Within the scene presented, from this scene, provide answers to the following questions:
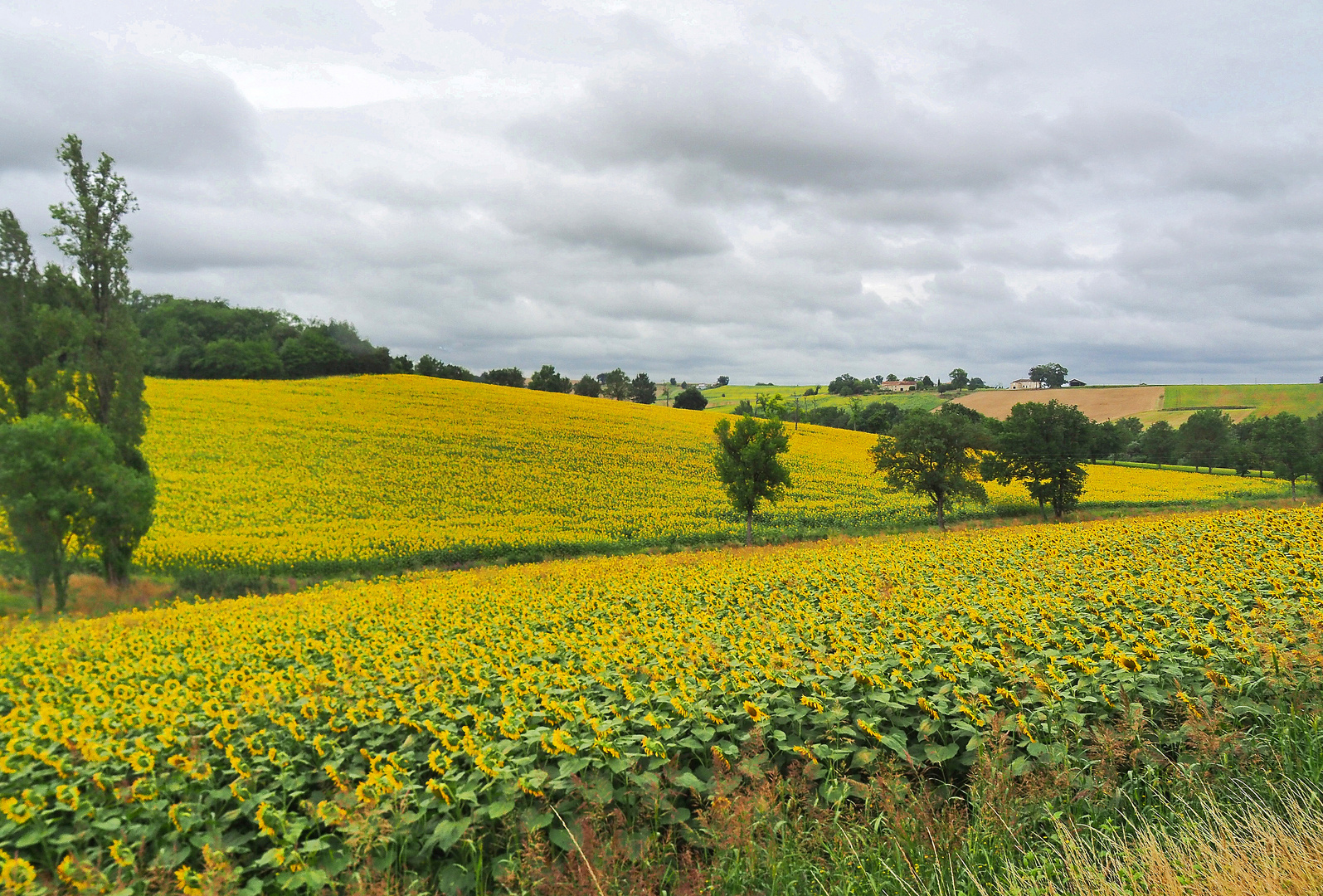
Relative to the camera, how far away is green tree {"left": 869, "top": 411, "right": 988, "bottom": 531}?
38562 millimetres

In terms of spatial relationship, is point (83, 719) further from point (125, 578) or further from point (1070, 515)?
point (1070, 515)

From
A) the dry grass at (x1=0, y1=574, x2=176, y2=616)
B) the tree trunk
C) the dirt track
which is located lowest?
the dry grass at (x1=0, y1=574, x2=176, y2=616)

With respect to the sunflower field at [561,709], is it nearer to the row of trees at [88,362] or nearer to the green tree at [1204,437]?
the row of trees at [88,362]

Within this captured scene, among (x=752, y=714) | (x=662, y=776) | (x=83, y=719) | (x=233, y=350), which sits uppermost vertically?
(x=233, y=350)

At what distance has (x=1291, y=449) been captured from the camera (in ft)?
194

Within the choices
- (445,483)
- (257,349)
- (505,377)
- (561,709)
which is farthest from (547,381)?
(561,709)

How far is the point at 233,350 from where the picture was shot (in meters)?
69.0

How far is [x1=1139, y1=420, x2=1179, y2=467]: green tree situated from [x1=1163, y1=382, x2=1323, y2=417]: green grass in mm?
25733

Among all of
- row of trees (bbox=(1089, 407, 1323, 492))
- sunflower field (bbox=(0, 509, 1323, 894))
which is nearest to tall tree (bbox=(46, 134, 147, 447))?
sunflower field (bbox=(0, 509, 1323, 894))

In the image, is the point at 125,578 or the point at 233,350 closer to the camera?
the point at 125,578

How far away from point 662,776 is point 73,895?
3.72 metres

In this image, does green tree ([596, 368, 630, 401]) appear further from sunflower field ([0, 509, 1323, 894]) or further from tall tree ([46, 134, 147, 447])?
sunflower field ([0, 509, 1323, 894])

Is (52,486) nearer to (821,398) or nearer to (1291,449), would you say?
(1291,449)

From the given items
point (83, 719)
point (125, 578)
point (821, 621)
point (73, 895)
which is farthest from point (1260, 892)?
point (125, 578)
